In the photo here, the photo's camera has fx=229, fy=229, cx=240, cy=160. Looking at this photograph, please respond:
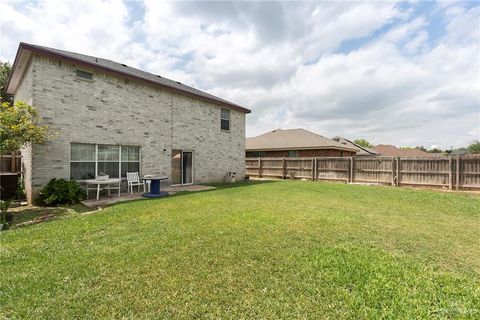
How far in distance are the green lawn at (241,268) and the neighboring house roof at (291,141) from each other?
15487 mm

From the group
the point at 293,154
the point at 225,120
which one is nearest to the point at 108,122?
the point at 225,120

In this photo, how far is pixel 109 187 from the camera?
32.2 feet

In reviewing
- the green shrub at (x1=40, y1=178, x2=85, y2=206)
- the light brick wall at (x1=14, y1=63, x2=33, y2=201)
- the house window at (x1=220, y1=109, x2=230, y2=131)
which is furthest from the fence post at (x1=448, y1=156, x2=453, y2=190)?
the light brick wall at (x1=14, y1=63, x2=33, y2=201)

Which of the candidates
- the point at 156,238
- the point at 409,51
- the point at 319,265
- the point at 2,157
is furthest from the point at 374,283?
the point at 2,157

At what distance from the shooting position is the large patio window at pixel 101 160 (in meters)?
9.14

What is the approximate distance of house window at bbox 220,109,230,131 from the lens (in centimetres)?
1602

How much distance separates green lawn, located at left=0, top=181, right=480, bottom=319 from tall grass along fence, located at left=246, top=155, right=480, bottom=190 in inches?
331

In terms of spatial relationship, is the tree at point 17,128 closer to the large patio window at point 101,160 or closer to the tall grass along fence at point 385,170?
the large patio window at point 101,160

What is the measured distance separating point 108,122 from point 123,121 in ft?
2.20

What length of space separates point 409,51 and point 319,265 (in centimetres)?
1208

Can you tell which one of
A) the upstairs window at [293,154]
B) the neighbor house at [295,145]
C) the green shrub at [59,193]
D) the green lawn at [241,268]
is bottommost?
the green lawn at [241,268]

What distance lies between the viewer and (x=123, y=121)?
10.6m

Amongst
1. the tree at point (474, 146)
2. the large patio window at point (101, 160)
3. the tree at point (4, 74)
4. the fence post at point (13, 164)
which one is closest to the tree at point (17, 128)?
the large patio window at point (101, 160)

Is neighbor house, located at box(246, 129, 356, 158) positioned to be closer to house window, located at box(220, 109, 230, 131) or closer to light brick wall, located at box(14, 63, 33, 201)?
house window, located at box(220, 109, 230, 131)
